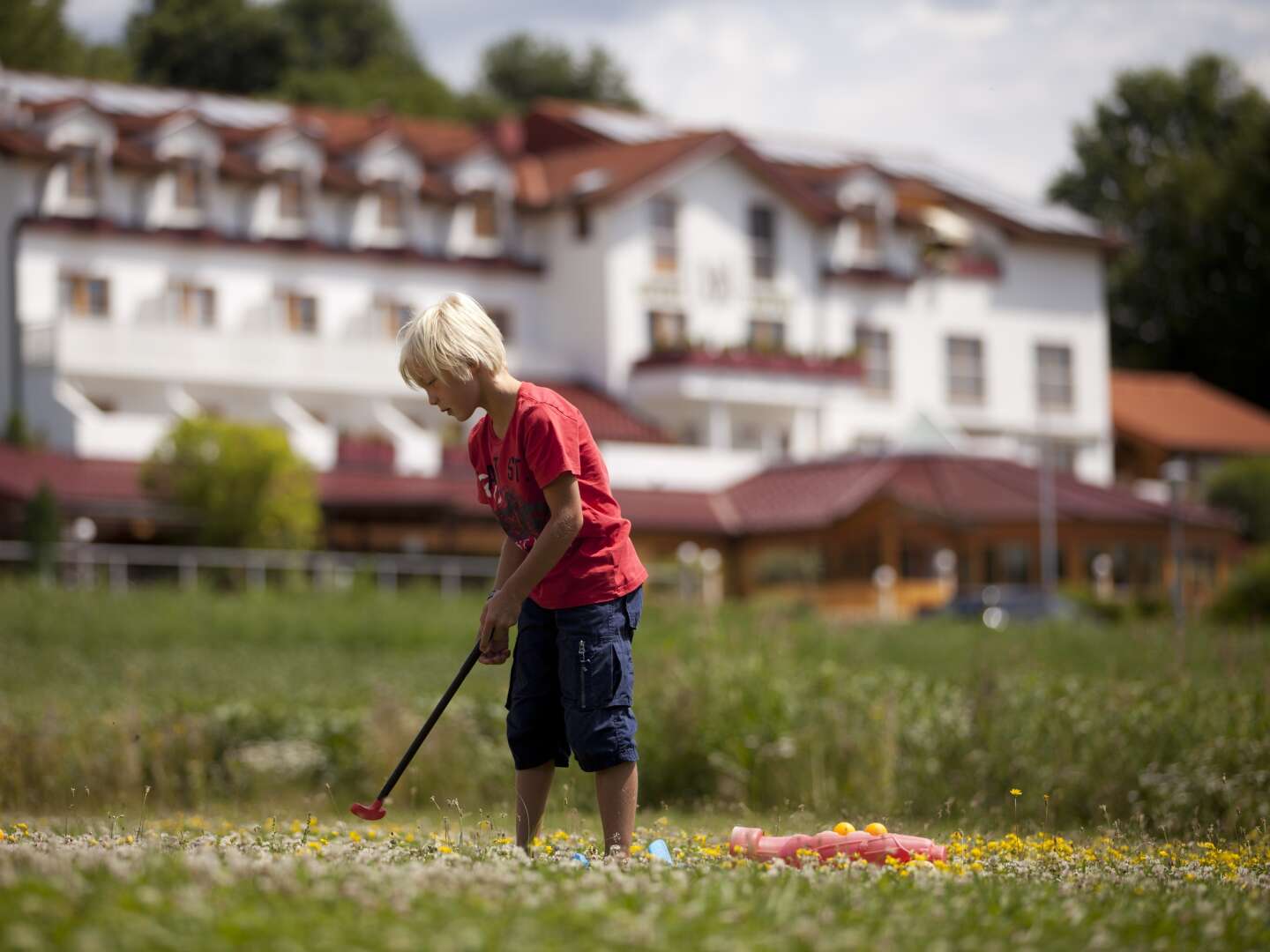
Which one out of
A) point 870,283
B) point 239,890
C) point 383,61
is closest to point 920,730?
point 239,890

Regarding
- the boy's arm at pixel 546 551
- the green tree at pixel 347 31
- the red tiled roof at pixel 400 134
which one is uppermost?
the green tree at pixel 347 31

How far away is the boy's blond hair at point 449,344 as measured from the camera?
7082 millimetres

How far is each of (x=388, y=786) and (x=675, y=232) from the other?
4969 centimetres

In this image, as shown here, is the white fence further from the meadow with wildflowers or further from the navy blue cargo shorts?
the meadow with wildflowers

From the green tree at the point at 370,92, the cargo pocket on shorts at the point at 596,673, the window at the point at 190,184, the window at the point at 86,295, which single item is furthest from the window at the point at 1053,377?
the cargo pocket on shorts at the point at 596,673

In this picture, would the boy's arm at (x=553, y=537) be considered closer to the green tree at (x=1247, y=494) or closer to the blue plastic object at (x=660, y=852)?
the blue plastic object at (x=660, y=852)

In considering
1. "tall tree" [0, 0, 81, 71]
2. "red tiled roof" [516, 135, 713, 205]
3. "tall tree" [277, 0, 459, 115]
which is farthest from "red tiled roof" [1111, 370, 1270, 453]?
"tall tree" [0, 0, 81, 71]

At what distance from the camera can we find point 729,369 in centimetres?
5462

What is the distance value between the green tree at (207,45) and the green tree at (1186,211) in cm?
3280

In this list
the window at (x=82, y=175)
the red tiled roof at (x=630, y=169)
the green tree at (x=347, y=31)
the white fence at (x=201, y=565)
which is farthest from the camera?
the green tree at (x=347, y=31)

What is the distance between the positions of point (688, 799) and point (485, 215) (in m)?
44.3

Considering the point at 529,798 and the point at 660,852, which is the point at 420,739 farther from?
the point at 660,852

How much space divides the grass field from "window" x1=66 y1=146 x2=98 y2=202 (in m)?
27.5

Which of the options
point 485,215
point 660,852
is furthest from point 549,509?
point 485,215
